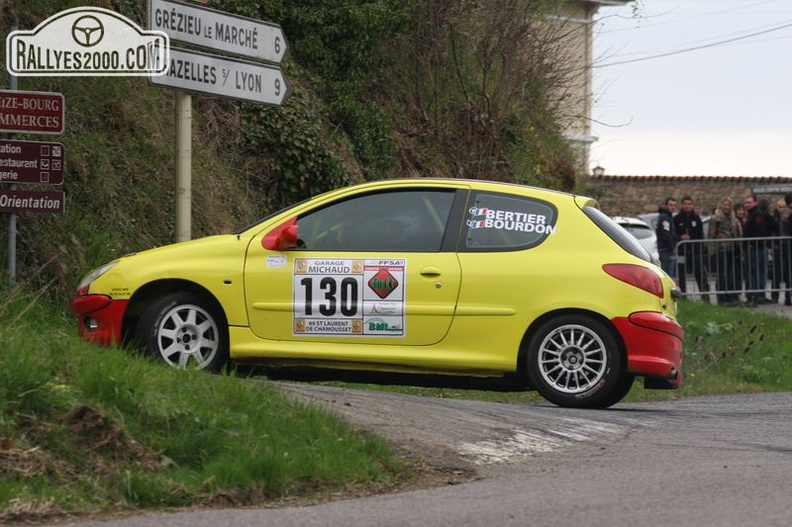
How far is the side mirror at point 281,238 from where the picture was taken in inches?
402

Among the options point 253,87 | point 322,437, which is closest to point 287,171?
point 253,87

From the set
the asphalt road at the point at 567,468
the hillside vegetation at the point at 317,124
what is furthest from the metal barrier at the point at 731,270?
the asphalt road at the point at 567,468

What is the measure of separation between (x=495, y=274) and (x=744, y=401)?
3545 mm

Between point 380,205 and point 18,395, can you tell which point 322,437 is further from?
point 380,205

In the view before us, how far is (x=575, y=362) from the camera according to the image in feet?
33.2

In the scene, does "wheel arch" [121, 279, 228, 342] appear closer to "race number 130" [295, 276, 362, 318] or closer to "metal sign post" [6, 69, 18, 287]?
"race number 130" [295, 276, 362, 318]

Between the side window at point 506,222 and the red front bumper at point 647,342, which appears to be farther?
the side window at point 506,222

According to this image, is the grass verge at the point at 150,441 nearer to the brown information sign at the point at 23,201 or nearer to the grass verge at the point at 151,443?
the grass verge at the point at 151,443

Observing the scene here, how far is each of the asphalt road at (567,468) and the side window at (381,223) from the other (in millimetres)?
1324

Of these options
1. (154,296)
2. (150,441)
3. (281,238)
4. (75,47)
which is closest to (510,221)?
(281,238)

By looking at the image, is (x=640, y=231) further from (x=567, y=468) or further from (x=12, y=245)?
(x=567, y=468)

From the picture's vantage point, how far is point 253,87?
12258 mm

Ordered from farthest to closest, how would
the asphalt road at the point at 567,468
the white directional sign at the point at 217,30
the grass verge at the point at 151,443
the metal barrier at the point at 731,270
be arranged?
the metal barrier at the point at 731,270 → the white directional sign at the point at 217,30 → the grass verge at the point at 151,443 → the asphalt road at the point at 567,468

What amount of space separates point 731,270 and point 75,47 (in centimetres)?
1376
